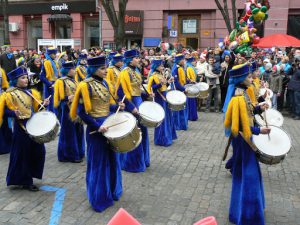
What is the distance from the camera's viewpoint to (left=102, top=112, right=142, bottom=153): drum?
15.9 feet

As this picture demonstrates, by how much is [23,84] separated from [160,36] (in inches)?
733

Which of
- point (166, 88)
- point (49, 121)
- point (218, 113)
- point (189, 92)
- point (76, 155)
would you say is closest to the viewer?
point (49, 121)

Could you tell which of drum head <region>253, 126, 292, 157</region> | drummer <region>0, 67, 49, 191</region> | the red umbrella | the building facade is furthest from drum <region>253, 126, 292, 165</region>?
the building facade

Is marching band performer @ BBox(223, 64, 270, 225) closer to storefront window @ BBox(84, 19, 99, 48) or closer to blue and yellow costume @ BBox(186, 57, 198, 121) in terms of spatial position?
blue and yellow costume @ BBox(186, 57, 198, 121)

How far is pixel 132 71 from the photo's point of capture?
704 centimetres

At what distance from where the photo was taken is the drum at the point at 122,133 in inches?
191

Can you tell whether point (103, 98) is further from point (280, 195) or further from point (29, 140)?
point (280, 195)

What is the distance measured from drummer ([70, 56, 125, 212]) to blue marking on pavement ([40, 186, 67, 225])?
48cm

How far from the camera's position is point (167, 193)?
5.94 metres

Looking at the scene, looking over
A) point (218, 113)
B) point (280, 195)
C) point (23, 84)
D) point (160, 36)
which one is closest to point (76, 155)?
point (23, 84)

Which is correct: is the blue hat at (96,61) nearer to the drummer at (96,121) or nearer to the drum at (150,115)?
the drummer at (96,121)

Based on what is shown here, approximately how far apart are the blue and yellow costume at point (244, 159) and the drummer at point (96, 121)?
1.68 m

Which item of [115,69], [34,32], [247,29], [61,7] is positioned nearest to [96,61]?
[115,69]

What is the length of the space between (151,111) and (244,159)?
8.89 feet
